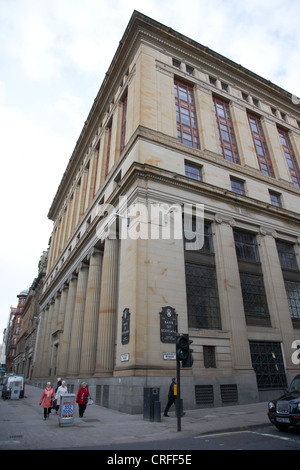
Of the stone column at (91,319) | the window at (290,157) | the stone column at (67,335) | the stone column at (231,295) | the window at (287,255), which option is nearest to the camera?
the stone column at (231,295)

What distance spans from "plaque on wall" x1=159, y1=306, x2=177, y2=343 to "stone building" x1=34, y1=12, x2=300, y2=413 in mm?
82

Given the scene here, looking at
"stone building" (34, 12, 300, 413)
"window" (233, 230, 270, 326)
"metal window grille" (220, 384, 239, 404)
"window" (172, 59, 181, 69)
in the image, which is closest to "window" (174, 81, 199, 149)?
"stone building" (34, 12, 300, 413)

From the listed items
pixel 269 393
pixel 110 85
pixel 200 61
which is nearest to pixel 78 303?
pixel 269 393

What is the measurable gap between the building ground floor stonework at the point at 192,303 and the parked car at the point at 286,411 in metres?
6.78

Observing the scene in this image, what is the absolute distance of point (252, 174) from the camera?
26984 mm

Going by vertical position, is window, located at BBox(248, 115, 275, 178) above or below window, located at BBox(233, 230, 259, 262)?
above

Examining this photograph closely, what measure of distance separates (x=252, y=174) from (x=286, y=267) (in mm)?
8785

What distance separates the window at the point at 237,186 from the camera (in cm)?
2556

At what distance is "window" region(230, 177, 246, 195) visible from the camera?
83.9 feet

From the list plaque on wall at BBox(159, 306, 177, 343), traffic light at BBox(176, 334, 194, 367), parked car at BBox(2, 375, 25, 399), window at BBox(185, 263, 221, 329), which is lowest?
parked car at BBox(2, 375, 25, 399)

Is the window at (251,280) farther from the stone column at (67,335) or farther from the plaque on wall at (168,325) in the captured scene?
the stone column at (67,335)

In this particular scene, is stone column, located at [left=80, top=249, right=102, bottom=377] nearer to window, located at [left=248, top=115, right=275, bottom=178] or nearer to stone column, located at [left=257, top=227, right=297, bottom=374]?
stone column, located at [left=257, top=227, right=297, bottom=374]

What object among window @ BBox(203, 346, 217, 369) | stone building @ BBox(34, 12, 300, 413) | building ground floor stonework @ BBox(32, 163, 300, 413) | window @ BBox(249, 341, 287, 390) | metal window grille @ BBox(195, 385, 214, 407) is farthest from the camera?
window @ BBox(249, 341, 287, 390)

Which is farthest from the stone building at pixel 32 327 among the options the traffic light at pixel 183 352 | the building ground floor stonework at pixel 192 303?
the traffic light at pixel 183 352
